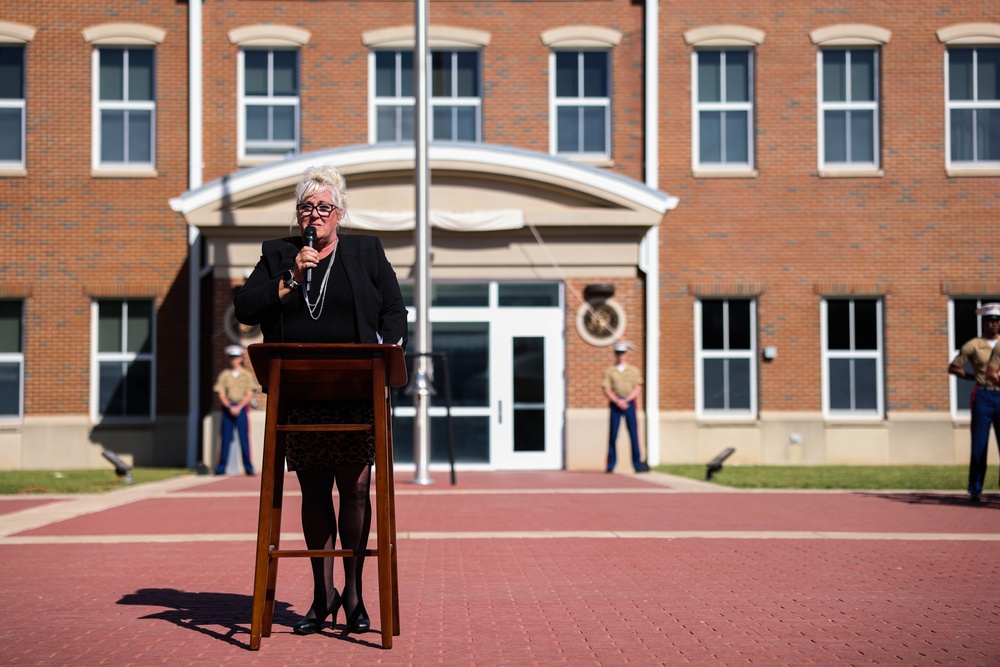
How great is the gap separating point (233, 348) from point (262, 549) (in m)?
13.3

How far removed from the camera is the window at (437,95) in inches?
808

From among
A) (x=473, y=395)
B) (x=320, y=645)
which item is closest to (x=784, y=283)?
(x=473, y=395)

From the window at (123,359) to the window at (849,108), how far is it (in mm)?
11785

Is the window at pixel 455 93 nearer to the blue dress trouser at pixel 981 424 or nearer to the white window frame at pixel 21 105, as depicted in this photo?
the white window frame at pixel 21 105

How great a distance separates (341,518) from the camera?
5.42m

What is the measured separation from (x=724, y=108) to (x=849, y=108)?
2.11 metres

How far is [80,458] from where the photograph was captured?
20.1m

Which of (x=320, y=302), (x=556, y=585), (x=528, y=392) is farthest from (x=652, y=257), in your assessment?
(x=320, y=302)

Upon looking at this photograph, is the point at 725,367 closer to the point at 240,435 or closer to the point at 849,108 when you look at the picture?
the point at 849,108

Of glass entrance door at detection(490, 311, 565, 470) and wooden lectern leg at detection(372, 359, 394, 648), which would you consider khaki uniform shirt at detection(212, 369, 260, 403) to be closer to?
glass entrance door at detection(490, 311, 565, 470)

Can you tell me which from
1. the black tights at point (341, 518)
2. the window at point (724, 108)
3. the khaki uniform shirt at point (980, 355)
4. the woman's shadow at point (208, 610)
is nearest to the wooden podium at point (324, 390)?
the black tights at point (341, 518)

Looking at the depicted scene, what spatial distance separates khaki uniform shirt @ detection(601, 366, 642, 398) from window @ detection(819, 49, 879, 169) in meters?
5.64

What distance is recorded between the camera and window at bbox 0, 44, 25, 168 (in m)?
20.5

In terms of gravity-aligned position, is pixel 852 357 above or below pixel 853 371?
above
